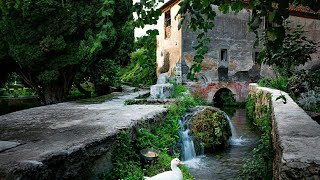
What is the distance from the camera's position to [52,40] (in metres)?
11.0

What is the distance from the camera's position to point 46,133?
5.24 meters

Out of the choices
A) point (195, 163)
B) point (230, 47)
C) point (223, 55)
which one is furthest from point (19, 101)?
point (230, 47)

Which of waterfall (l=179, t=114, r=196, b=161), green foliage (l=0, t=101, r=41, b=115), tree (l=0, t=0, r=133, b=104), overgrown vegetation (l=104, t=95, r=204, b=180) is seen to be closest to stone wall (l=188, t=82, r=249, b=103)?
green foliage (l=0, t=101, r=41, b=115)

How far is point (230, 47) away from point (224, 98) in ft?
11.9

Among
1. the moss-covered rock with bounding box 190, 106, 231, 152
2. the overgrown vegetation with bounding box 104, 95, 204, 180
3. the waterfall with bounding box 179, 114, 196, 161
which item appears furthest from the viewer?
the moss-covered rock with bounding box 190, 106, 231, 152

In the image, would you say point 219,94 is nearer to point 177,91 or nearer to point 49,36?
point 177,91

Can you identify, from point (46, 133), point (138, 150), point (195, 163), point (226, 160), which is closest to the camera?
point (46, 133)

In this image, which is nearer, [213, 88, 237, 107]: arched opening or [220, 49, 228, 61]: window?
[220, 49, 228, 61]: window

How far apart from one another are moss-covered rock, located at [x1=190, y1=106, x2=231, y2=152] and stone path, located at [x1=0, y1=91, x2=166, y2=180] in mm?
2427

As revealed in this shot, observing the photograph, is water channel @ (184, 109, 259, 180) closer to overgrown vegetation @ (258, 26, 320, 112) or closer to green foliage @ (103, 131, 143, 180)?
overgrown vegetation @ (258, 26, 320, 112)

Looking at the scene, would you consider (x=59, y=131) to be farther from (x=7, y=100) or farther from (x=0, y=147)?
(x=7, y=100)

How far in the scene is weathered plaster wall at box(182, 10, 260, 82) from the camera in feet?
71.3

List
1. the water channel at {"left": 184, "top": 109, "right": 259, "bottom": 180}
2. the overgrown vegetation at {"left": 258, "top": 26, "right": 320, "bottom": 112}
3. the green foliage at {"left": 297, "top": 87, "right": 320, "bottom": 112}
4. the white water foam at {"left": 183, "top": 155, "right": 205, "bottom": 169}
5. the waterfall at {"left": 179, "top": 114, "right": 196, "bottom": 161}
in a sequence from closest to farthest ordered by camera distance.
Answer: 1. the overgrown vegetation at {"left": 258, "top": 26, "right": 320, "bottom": 112}
2. the water channel at {"left": 184, "top": 109, "right": 259, "bottom": 180}
3. the green foliage at {"left": 297, "top": 87, "right": 320, "bottom": 112}
4. the white water foam at {"left": 183, "top": 155, "right": 205, "bottom": 169}
5. the waterfall at {"left": 179, "top": 114, "right": 196, "bottom": 161}

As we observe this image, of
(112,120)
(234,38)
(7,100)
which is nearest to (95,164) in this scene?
(112,120)
